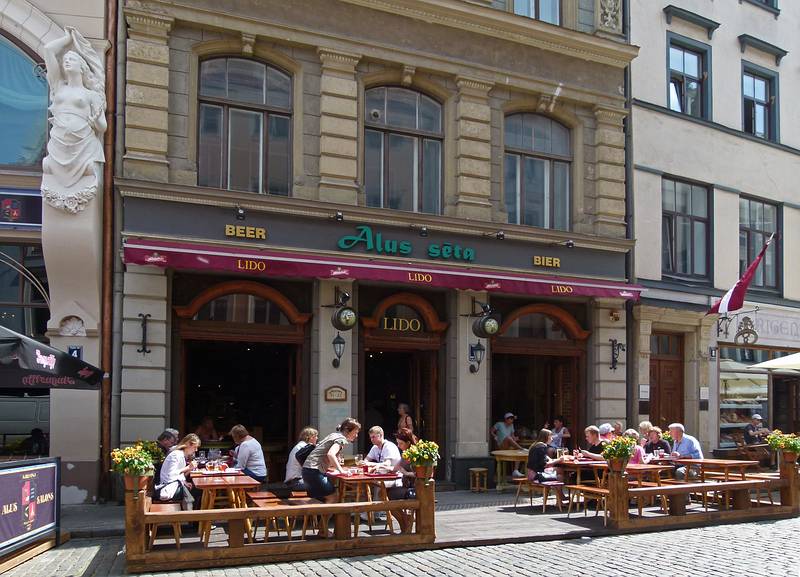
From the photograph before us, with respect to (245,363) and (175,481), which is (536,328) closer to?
(245,363)

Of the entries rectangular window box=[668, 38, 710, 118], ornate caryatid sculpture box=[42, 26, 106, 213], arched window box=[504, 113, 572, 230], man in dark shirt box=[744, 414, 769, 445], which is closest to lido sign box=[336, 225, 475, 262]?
arched window box=[504, 113, 572, 230]

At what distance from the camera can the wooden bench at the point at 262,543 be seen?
30.0 feet

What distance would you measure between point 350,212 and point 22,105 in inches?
213

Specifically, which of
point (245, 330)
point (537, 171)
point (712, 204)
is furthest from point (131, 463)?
point (712, 204)

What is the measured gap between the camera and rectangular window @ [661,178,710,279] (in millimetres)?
19484

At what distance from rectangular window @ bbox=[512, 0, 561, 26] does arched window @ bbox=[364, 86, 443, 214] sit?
2978mm

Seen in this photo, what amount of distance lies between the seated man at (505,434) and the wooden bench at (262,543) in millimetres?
5843

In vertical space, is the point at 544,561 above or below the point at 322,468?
below

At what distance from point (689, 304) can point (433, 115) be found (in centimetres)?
727

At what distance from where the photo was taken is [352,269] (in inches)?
561

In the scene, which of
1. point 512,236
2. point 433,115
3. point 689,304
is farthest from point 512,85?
point 689,304

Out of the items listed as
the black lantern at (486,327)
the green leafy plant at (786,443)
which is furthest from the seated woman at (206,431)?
the green leafy plant at (786,443)

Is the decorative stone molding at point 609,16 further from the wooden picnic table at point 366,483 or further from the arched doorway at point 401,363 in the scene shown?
the wooden picnic table at point 366,483

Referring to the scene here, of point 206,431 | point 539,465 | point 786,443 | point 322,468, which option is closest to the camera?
point 322,468
